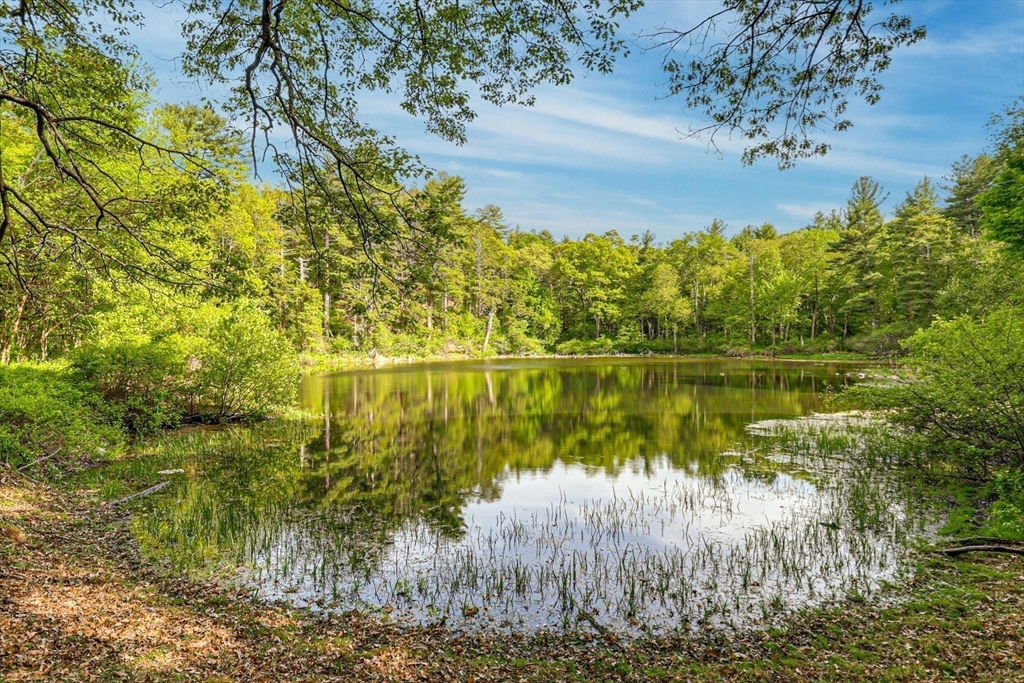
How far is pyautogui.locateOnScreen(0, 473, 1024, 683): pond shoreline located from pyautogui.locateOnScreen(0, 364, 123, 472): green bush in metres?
4.24

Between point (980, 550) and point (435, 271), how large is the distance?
878 cm

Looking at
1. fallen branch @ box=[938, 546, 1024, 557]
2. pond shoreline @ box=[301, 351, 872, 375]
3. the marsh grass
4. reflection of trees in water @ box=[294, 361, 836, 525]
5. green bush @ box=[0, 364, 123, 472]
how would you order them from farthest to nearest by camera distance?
pond shoreline @ box=[301, 351, 872, 375], reflection of trees in water @ box=[294, 361, 836, 525], green bush @ box=[0, 364, 123, 472], fallen branch @ box=[938, 546, 1024, 557], the marsh grass

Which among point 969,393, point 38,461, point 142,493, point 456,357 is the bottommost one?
point 142,493

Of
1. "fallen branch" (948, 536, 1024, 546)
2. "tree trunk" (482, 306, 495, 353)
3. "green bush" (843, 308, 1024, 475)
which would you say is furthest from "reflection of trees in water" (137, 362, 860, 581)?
"tree trunk" (482, 306, 495, 353)

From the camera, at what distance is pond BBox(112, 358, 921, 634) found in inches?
280

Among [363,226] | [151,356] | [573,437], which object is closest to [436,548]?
[363,226]

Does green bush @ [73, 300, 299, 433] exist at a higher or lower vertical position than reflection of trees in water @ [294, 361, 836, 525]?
higher

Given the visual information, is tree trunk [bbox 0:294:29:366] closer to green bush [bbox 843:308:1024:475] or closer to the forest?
the forest

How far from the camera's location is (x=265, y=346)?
19.5m

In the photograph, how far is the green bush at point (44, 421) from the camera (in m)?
10.4

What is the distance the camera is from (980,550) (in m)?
7.82

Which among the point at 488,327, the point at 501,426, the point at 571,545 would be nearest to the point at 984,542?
the point at 571,545

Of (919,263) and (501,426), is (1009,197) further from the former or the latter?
(919,263)

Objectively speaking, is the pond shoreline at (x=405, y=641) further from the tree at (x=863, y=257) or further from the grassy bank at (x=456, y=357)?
the tree at (x=863, y=257)
